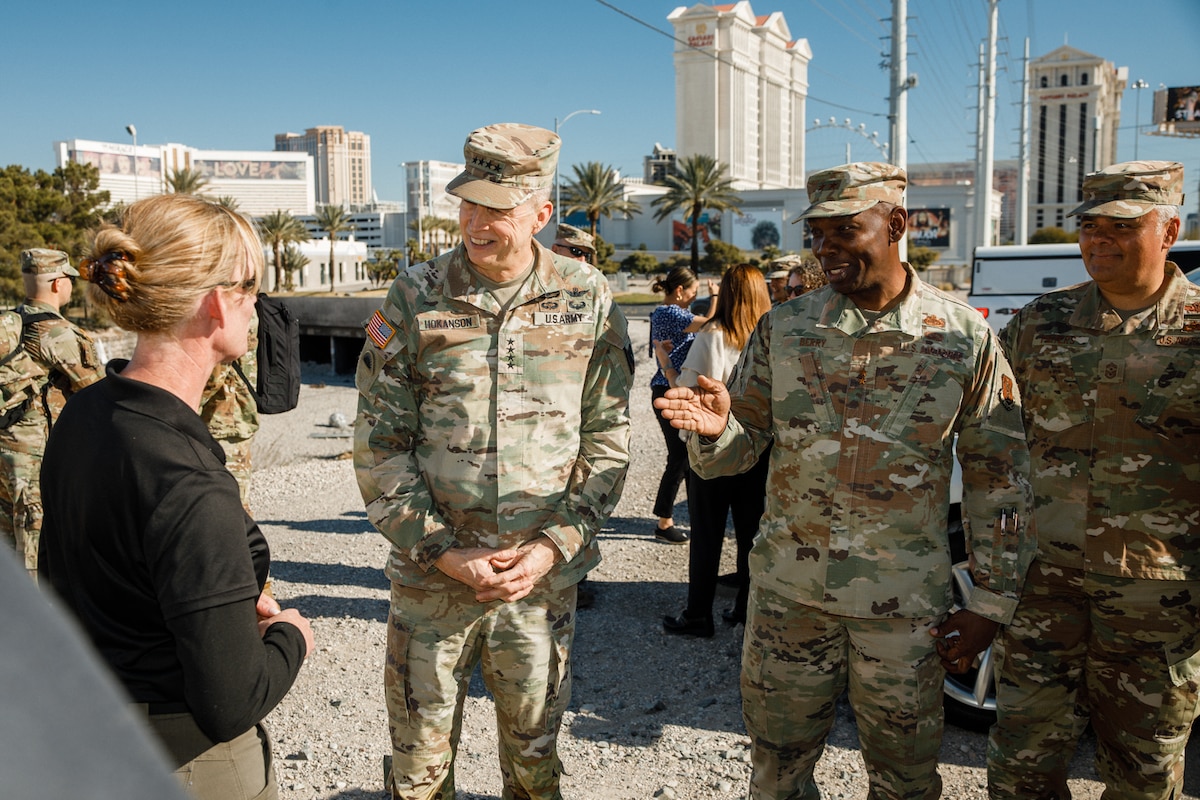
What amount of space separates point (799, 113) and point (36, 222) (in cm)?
11191

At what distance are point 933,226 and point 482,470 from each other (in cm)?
8419

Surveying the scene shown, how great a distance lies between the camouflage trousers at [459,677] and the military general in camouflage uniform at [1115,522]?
1451mm

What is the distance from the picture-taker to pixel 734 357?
4.87m

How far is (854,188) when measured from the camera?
270 cm

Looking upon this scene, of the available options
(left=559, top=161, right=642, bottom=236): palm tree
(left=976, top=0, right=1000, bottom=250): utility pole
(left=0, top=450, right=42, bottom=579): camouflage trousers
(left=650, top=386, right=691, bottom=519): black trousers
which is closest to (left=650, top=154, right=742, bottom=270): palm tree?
(left=559, top=161, right=642, bottom=236): palm tree

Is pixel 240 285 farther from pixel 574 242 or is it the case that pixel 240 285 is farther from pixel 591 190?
pixel 591 190

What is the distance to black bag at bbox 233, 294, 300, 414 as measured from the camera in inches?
210

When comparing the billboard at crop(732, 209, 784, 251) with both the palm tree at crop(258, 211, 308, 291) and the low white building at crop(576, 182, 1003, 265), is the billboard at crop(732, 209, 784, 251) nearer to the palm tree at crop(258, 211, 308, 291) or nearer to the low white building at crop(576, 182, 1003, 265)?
the low white building at crop(576, 182, 1003, 265)

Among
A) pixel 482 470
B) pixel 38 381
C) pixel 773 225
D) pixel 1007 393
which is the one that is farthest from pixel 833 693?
pixel 773 225

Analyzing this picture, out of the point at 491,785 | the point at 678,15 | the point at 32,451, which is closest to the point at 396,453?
the point at 491,785

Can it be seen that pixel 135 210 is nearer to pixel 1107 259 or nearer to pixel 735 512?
pixel 1107 259

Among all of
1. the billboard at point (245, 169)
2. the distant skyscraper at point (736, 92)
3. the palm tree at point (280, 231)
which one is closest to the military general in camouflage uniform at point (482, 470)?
the palm tree at point (280, 231)

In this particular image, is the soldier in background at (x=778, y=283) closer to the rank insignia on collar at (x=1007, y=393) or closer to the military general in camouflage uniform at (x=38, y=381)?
the rank insignia on collar at (x=1007, y=393)

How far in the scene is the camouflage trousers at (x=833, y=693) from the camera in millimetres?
2598
